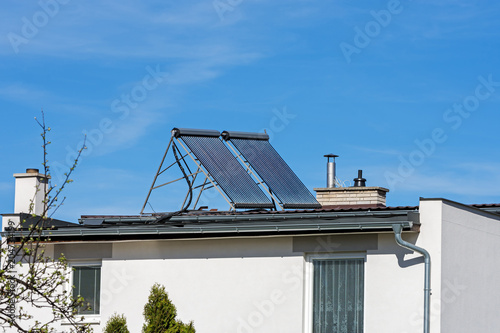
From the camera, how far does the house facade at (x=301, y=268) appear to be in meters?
13.9

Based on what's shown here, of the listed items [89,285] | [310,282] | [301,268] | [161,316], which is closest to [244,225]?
[301,268]

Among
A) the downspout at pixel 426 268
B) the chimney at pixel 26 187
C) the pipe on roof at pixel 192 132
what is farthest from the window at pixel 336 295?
the chimney at pixel 26 187

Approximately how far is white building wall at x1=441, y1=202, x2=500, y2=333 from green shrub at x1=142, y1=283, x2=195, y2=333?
4.98 m

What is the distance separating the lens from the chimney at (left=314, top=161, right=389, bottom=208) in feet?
79.9

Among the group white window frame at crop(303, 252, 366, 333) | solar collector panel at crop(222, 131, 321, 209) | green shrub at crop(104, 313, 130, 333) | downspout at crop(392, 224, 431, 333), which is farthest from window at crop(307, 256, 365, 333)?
green shrub at crop(104, 313, 130, 333)

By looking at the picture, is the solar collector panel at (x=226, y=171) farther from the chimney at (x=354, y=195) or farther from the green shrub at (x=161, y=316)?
the chimney at (x=354, y=195)

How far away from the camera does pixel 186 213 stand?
17.9 m

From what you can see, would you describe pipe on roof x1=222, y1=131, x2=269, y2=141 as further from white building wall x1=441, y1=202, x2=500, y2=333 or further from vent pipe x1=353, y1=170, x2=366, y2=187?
white building wall x1=441, y1=202, x2=500, y2=333

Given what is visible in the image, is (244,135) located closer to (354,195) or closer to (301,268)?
(354,195)

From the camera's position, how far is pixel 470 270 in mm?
14609

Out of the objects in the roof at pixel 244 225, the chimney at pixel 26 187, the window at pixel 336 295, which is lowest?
the window at pixel 336 295

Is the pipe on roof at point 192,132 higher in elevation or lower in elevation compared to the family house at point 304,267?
higher

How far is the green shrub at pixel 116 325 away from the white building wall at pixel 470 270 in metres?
6.28

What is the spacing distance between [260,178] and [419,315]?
20.6 feet
